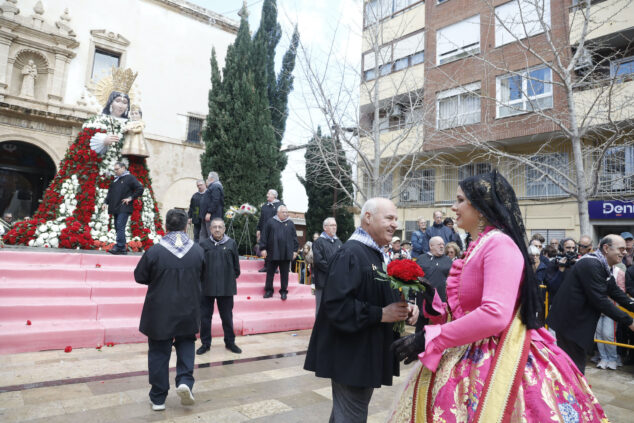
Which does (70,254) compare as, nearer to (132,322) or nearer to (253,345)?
(132,322)

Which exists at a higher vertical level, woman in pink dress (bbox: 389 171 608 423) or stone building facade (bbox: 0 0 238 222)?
stone building facade (bbox: 0 0 238 222)

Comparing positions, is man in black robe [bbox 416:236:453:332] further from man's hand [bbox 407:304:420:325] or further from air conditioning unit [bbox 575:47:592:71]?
air conditioning unit [bbox 575:47:592:71]

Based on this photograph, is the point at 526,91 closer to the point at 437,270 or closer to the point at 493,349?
the point at 437,270

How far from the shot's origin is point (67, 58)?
1980 centimetres

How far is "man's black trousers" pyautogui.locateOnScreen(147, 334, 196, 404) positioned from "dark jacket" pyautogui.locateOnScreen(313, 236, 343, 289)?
3216 mm

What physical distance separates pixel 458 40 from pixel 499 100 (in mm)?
6843

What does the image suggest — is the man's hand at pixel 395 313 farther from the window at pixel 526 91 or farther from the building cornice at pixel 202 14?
the building cornice at pixel 202 14

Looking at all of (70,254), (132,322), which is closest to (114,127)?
(70,254)

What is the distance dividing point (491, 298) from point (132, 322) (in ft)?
21.7

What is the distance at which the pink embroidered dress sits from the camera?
190 centimetres

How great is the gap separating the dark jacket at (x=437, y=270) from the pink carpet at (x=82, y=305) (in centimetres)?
291

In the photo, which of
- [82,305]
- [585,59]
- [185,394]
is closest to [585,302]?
[185,394]

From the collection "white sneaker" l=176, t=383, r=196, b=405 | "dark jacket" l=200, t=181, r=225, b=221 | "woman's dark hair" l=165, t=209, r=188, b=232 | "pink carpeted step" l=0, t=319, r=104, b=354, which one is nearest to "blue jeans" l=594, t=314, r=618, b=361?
"white sneaker" l=176, t=383, r=196, b=405

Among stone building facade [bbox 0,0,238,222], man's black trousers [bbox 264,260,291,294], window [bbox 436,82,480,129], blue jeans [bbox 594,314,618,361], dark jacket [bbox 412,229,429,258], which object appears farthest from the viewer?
stone building facade [bbox 0,0,238,222]
